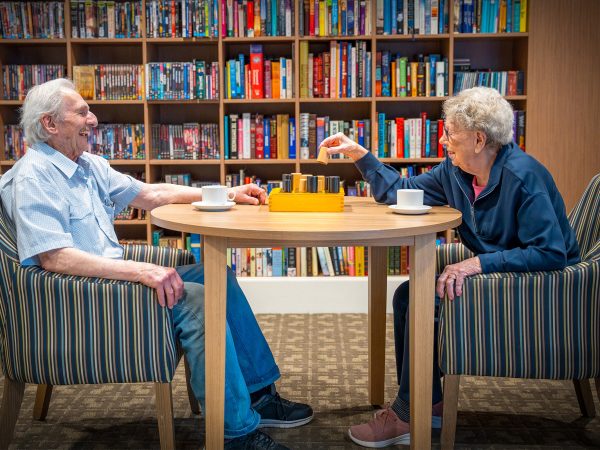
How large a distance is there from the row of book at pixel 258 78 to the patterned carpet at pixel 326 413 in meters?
1.62

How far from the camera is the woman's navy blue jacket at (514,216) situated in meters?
2.09

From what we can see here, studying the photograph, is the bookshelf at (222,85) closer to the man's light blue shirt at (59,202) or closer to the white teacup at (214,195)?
the man's light blue shirt at (59,202)

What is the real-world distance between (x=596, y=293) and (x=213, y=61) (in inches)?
120

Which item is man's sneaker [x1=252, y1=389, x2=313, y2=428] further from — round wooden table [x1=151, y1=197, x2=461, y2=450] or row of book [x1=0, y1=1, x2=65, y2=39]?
row of book [x1=0, y1=1, x2=65, y2=39]

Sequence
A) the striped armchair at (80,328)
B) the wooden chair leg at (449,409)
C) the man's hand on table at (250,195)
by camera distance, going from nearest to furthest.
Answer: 1. the striped armchair at (80,328)
2. the wooden chair leg at (449,409)
3. the man's hand on table at (250,195)

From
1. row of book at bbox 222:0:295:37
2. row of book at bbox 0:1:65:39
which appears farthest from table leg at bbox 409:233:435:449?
row of book at bbox 0:1:65:39

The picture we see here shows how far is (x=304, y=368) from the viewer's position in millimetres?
3236

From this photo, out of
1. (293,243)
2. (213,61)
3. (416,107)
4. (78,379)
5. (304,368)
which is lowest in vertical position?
(304,368)

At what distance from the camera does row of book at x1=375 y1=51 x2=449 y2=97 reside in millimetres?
4238

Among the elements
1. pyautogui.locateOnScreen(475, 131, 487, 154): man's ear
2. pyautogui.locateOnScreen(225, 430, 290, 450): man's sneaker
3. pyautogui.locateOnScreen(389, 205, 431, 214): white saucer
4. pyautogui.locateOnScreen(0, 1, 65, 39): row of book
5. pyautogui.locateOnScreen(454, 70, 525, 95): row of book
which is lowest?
pyautogui.locateOnScreen(225, 430, 290, 450): man's sneaker

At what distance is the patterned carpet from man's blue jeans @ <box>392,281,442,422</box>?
17 centimetres

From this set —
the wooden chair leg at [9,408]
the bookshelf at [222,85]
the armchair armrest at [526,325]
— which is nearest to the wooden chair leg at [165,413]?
the wooden chair leg at [9,408]

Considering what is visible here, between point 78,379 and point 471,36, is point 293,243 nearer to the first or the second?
point 78,379

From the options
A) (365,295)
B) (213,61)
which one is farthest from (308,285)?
(213,61)
